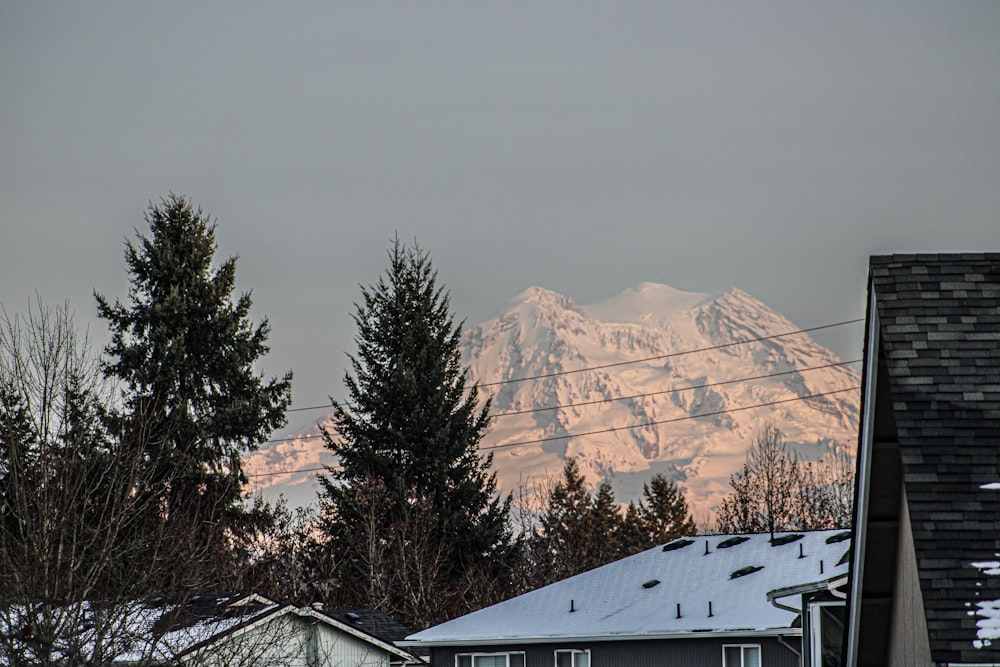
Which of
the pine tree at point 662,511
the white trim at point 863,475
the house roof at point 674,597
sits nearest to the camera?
the white trim at point 863,475

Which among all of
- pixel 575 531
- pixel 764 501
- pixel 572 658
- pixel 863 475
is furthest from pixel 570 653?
pixel 764 501

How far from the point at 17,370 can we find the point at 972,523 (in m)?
19.7

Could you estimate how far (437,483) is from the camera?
194 feet

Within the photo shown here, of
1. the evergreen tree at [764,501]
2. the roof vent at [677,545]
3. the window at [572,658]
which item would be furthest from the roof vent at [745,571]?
the evergreen tree at [764,501]

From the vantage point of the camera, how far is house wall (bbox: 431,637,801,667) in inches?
1158

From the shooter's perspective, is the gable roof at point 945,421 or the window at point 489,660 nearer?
the gable roof at point 945,421

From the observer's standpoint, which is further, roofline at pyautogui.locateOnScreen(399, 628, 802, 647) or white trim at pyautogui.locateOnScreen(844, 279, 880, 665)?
roofline at pyautogui.locateOnScreen(399, 628, 802, 647)

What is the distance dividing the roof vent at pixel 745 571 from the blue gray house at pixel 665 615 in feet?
0.12

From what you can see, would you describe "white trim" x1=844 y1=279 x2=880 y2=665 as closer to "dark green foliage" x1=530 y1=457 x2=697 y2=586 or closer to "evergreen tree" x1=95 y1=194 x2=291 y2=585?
"evergreen tree" x1=95 y1=194 x2=291 y2=585

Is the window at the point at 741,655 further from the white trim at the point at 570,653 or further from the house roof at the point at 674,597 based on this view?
the white trim at the point at 570,653

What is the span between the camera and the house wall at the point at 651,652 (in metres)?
29.4

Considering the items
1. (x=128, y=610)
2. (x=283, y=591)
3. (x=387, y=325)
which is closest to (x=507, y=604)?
(x=128, y=610)

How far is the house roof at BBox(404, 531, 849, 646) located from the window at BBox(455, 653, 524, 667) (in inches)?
26.1

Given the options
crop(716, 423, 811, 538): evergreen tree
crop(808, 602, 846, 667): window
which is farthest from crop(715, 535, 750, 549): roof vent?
crop(716, 423, 811, 538): evergreen tree
